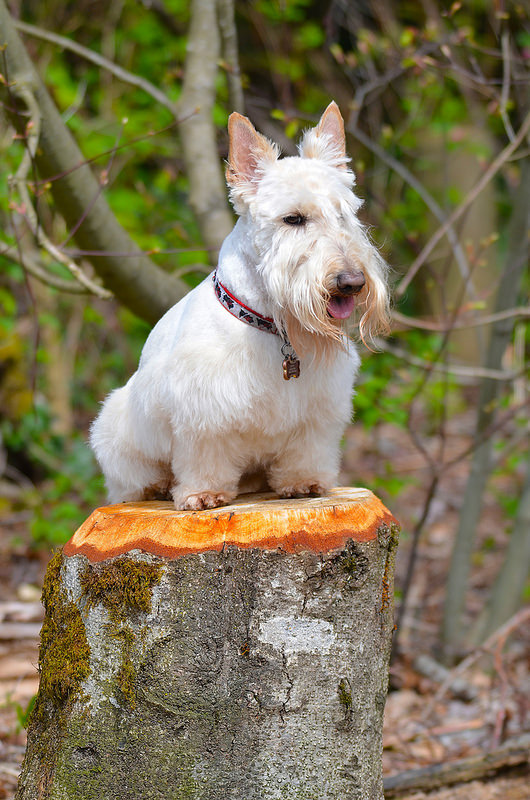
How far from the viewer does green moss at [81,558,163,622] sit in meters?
2.20

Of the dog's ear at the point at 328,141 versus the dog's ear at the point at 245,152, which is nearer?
the dog's ear at the point at 245,152

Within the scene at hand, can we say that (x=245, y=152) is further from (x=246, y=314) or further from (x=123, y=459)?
(x=123, y=459)

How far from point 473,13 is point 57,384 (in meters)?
6.29

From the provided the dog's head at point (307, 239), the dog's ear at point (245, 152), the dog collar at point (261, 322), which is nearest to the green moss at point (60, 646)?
the dog collar at point (261, 322)

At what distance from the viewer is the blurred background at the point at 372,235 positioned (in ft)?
12.9

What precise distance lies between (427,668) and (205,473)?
313 cm

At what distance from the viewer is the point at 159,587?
7.21 feet

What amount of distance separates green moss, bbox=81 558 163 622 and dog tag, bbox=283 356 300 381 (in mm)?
696

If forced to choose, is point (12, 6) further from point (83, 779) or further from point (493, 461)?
point (83, 779)

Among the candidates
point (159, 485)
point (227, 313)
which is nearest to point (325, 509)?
point (227, 313)

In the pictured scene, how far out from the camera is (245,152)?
249 cm

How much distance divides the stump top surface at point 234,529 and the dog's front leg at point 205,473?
18cm

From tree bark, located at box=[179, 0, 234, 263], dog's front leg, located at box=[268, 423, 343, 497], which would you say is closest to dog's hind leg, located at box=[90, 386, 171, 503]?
dog's front leg, located at box=[268, 423, 343, 497]

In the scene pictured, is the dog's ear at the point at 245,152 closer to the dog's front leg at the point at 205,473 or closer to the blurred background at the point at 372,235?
the blurred background at the point at 372,235
